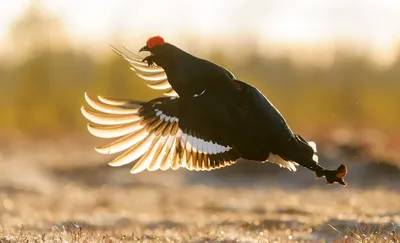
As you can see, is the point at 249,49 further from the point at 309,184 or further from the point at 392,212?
the point at 392,212

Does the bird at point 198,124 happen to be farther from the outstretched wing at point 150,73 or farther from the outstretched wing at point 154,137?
the outstretched wing at point 150,73

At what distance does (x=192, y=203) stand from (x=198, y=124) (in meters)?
8.57

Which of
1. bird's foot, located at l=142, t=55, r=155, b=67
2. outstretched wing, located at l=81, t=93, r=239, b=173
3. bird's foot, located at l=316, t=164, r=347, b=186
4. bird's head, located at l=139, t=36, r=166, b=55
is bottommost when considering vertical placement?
bird's foot, located at l=316, t=164, r=347, b=186

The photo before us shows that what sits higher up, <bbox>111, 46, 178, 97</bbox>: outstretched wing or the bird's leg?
<bbox>111, 46, 178, 97</bbox>: outstretched wing

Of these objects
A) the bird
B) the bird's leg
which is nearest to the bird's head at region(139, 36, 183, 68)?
the bird

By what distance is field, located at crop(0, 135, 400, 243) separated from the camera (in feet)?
27.0

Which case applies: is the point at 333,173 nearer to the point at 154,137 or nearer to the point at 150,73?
the point at 154,137

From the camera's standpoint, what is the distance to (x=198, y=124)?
7.61 m

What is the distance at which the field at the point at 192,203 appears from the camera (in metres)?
8.24

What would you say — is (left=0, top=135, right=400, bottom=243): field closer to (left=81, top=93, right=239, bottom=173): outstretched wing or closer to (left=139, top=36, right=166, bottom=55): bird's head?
(left=81, top=93, right=239, bottom=173): outstretched wing

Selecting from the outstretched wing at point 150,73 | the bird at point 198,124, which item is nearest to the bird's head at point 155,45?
the bird at point 198,124

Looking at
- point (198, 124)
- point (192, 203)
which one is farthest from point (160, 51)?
point (192, 203)

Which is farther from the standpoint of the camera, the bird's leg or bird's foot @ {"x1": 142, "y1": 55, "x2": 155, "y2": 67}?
bird's foot @ {"x1": 142, "y1": 55, "x2": 155, "y2": 67}

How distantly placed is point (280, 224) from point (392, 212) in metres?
1.47
